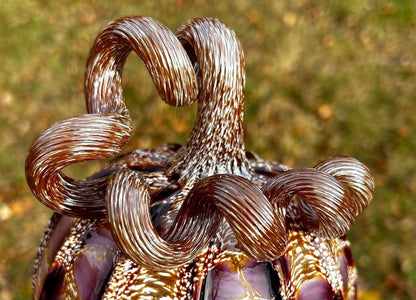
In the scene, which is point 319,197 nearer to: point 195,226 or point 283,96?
point 195,226

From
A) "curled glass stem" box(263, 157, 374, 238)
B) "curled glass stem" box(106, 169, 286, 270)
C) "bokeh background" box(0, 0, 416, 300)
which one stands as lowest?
"curled glass stem" box(106, 169, 286, 270)

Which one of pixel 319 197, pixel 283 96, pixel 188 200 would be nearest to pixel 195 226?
pixel 188 200

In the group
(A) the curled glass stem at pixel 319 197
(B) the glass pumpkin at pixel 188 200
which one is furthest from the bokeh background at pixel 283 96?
(A) the curled glass stem at pixel 319 197

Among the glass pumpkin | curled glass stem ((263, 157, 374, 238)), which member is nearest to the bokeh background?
the glass pumpkin

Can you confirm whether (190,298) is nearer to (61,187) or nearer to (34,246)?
(61,187)

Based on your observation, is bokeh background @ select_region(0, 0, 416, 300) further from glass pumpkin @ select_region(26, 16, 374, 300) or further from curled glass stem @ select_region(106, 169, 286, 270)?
curled glass stem @ select_region(106, 169, 286, 270)

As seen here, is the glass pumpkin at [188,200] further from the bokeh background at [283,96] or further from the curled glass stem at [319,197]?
the bokeh background at [283,96]
